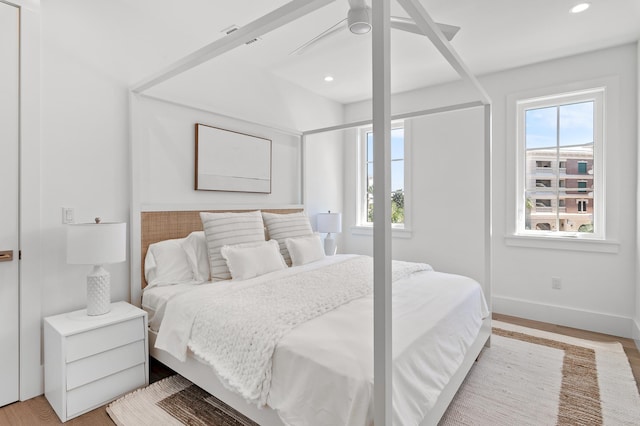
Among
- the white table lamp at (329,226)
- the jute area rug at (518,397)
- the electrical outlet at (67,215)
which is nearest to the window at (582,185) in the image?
the jute area rug at (518,397)

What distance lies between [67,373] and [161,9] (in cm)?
247

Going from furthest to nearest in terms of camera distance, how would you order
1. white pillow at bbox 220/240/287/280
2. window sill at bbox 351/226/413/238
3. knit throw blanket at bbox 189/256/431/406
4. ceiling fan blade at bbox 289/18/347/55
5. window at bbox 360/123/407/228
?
window at bbox 360/123/407/228 → window sill at bbox 351/226/413/238 → white pillow at bbox 220/240/287/280 → ceiling fan blade at bbox 289/18/347/55 → knit throw blanket at bbox 189/256/431/406

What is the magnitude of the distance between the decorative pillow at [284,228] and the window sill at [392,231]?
3.86 ft

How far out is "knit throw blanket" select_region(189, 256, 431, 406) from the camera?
1.53m

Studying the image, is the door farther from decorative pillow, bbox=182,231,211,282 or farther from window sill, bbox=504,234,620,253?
window sill, bbox=504,234,620,253

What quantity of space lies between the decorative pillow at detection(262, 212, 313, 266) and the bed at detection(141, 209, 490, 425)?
0.45 meters

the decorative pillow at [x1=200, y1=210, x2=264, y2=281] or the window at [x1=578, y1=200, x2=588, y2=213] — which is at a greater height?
the window at [x1=578, y1=200, x2=588, y2=213]

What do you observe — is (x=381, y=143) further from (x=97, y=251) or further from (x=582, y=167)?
(x=582, y=167)

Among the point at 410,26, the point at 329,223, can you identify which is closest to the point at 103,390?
the point at 329,223

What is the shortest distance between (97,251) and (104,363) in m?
0.64

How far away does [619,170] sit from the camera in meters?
3.03

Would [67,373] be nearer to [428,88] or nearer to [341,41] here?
[341,41]

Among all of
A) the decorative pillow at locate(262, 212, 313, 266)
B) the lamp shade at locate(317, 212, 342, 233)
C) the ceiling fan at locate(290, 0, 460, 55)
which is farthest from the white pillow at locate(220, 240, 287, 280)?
the ceiling fan at locate(290, 0, 460, 55)

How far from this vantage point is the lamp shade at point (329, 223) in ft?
13.4
